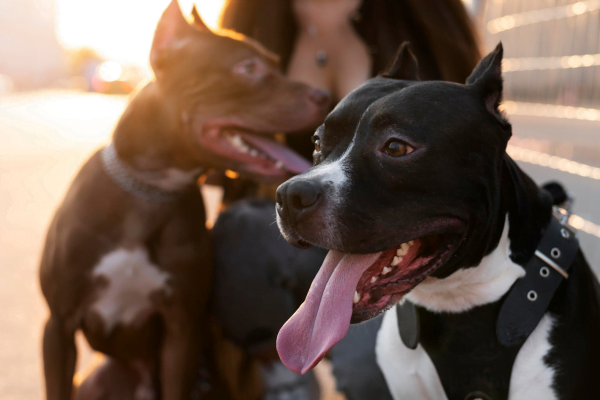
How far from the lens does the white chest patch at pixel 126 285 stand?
2352 millimetres

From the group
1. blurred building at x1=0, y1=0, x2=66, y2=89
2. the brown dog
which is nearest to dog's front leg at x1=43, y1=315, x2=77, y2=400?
the brown dog

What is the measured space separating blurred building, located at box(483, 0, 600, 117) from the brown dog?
84.0 inches

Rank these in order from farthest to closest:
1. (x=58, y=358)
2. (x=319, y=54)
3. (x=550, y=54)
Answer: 1. (x=550, y=54)
2. (x=319, y=54)
3. (x=58, y=358)

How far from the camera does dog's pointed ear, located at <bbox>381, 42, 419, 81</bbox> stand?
2039 mm

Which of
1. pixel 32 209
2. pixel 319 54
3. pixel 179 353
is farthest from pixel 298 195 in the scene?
pixel 32 209

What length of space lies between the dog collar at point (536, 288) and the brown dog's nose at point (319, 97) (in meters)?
1.15

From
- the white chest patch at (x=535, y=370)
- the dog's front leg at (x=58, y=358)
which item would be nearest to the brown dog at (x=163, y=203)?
the dog's front leg at (x=58, y=358)

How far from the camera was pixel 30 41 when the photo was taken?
160 feet

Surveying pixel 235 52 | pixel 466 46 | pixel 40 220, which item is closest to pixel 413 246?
pixel 235 52

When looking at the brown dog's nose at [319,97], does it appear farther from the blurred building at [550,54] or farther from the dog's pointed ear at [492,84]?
the blurred building at [550,54]

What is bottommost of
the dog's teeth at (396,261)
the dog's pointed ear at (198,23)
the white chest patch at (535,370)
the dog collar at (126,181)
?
the white chest patch at (535,370)

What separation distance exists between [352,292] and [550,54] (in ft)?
10.9

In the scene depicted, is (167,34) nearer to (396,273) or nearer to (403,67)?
(403,67)

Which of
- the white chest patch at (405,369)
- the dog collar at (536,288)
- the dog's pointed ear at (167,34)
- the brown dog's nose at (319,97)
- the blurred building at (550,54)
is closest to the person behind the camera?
the dog collar at (536,288)
